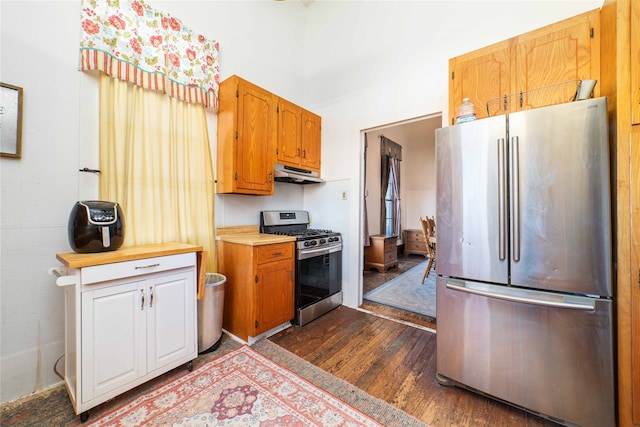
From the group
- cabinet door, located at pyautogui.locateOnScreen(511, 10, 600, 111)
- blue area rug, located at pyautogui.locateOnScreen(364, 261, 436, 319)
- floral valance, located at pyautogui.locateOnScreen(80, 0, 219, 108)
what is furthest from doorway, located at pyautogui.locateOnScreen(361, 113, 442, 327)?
floral valance, located at pyautogui.locateOnScreen(80, 0, 219, 108)

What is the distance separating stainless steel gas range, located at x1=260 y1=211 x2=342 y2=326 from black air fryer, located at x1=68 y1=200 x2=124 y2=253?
1440mm

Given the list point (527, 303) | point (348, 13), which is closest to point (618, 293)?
point (527, 303)

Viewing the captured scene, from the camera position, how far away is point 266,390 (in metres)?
1.60

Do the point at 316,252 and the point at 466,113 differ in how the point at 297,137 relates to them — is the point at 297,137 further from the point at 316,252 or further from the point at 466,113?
the point at 466,113

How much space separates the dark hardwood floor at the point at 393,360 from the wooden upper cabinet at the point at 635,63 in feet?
5.60

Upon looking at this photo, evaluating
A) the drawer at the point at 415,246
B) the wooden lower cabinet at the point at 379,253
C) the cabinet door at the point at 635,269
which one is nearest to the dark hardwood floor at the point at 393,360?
the cabinet door at the point at 635,269

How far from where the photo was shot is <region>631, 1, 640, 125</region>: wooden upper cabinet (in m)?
1.18

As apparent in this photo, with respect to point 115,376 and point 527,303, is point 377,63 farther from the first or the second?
point 115,376

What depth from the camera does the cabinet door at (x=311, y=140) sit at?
10.2ft

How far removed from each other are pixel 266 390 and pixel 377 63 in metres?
3.36

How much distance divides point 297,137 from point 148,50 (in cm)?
156

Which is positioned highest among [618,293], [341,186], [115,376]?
[341,186]

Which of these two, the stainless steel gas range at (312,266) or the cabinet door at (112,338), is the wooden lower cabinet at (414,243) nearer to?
the stainless steel gas range at (312,266)

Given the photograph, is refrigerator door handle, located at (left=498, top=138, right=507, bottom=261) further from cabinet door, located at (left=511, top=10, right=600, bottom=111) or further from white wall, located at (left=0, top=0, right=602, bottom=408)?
white wall, located at (left=0, top=0, right=602, bottom=408)
